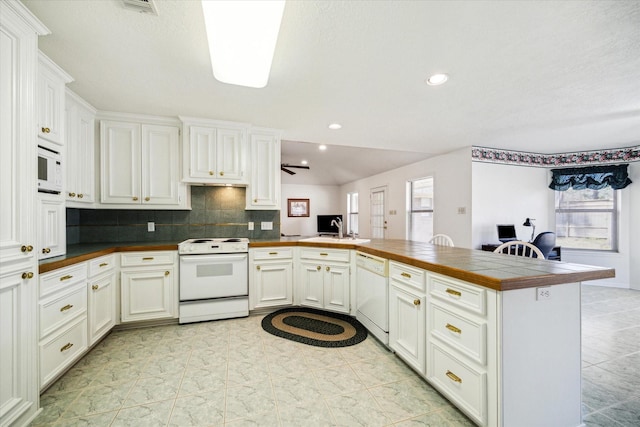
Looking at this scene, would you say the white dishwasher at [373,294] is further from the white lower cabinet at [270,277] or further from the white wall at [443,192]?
the white wall at [443,192]

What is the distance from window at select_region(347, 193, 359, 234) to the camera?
8.42 meters

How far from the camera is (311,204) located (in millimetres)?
8812

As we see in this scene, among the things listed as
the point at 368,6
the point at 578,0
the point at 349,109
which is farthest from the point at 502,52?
the point at 349,109

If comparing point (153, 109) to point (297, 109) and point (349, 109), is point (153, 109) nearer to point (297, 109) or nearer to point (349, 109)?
point (297, 109)

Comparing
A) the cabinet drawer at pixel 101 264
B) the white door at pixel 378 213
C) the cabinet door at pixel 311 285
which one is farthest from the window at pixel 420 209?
the cabinet drawer at pixel 101 264

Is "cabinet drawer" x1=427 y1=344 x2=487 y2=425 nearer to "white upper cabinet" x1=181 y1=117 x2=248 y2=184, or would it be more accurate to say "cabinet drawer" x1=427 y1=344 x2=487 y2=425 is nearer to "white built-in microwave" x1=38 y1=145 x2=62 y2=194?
"white upper cabinet" x1=181 y1=117 x2=248 y2=184

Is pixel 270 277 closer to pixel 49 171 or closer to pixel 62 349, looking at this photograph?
pixel 62 349

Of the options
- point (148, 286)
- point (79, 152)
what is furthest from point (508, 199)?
point (79, 152)

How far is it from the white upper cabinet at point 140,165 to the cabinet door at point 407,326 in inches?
103

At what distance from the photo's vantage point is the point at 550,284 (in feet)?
4.37

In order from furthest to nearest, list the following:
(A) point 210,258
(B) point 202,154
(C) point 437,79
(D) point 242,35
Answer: (B) point 202,154 < (A) point 210,258 < (C) point 437,79 < (D) point 242,35

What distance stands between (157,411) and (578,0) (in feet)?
10.6

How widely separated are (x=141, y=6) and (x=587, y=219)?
6.87 meters

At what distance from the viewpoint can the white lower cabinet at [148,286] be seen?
2572 millimetres
